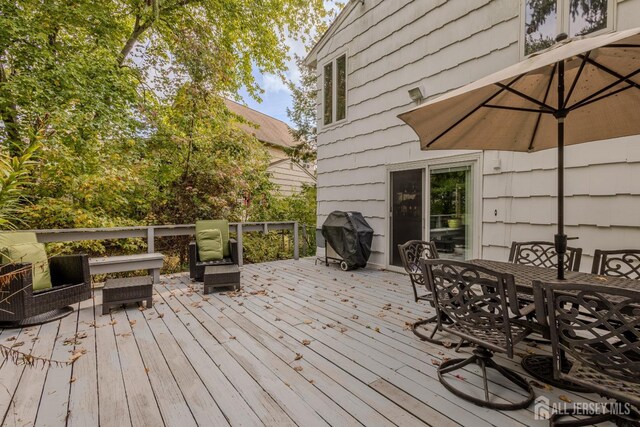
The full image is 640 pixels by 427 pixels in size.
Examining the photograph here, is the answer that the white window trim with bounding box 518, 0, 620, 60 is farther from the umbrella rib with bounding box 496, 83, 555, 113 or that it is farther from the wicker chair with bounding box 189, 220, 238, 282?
the wicker chair with bounding box 189, 220, 238, 282

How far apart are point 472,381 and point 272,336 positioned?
177 cm

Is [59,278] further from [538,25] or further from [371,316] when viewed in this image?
[538,25]

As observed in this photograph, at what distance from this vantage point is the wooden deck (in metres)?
1.85

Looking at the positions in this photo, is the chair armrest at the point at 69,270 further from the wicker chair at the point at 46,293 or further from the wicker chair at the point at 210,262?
the wicker chair at the point at 210,262

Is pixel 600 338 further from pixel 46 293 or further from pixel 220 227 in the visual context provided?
pixel 220 227

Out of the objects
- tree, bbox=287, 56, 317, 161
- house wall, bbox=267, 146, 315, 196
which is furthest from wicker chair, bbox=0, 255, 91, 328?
tree, bbox=287, 56, 317, 161

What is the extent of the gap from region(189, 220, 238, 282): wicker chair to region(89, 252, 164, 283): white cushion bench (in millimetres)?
502

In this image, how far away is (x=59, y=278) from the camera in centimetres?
370

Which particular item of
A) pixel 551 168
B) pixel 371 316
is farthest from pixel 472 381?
pixel 551 168

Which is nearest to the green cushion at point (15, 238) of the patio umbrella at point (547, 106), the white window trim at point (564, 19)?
the patio umbrella at point (547, 106)

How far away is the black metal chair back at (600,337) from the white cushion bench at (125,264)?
16.4ft

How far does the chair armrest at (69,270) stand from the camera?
142 inches

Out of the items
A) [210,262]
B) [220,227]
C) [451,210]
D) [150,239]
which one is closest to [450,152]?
[451,210]

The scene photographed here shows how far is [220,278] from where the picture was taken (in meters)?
4.42
